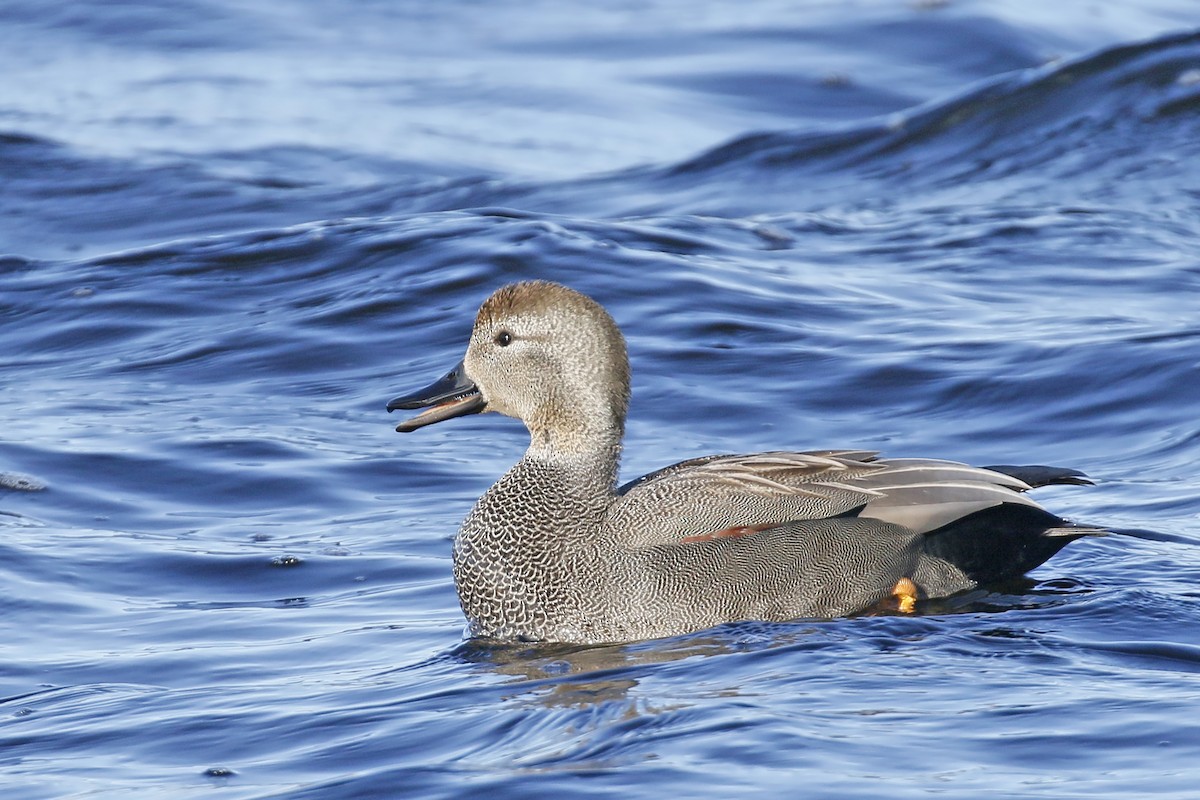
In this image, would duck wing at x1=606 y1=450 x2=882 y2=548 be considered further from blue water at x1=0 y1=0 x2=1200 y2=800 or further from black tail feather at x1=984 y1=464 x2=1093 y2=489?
black tail feather at x1=984 y1=464 x2=1093 y2=489

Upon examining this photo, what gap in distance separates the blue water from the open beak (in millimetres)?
750

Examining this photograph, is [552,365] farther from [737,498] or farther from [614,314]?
[614,314]

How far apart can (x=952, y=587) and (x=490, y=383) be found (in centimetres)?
173

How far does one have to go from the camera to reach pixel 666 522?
20.3ft

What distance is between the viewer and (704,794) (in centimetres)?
477

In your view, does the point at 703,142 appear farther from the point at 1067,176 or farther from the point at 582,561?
the point at 582,561

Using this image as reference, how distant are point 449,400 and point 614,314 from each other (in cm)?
461

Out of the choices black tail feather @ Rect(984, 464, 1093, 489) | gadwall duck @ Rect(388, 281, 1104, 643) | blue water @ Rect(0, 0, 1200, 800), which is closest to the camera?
blue water @ Rect(0, 0, 1200, 800)

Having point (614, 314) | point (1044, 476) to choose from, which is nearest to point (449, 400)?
point (1044, 476)

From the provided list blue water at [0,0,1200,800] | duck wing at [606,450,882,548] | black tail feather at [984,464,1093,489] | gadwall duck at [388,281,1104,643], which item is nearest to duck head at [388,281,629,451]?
gadwall duck at [388,281,1104,643]

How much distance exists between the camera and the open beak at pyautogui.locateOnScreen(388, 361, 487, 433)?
263 inches

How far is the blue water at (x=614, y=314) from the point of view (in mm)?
5320

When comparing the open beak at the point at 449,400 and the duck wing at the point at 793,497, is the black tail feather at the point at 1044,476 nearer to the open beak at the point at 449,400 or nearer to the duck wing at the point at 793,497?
the duck wing at the point at 793,497

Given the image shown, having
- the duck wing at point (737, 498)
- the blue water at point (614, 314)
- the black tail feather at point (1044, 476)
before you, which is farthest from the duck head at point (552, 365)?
the black tail feather at point (1044, 476)
